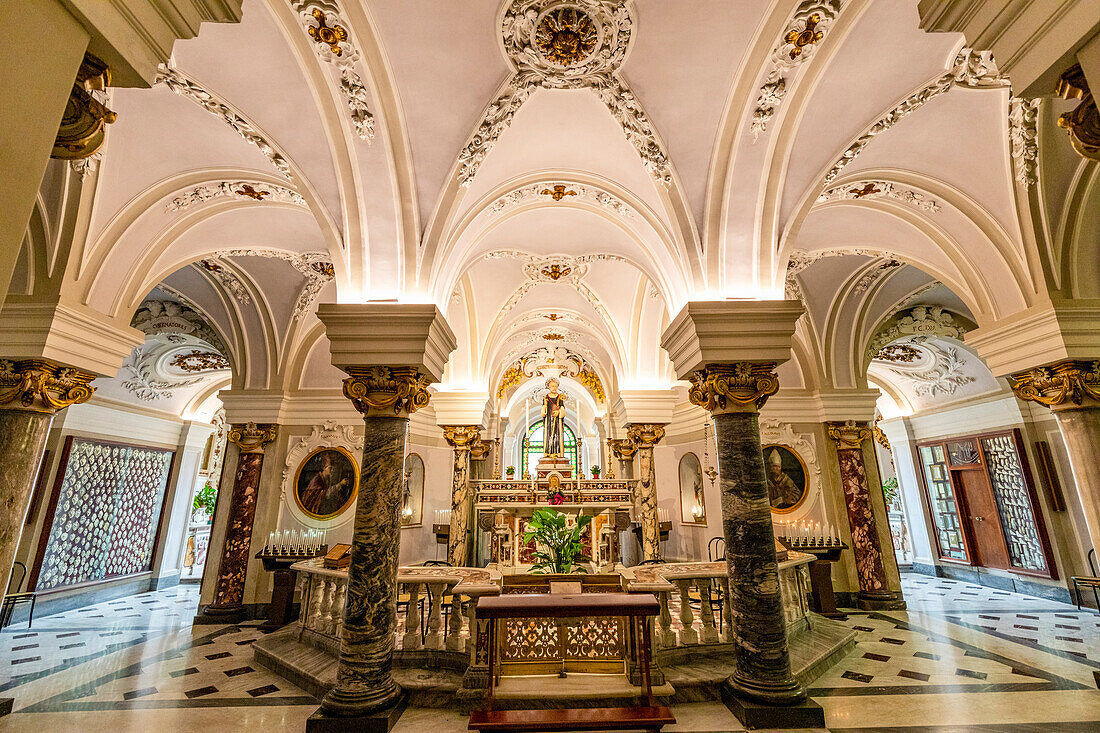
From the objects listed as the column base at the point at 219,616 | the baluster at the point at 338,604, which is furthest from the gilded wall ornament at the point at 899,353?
the column base at the point at 219,616

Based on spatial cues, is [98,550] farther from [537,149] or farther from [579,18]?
[579,18]

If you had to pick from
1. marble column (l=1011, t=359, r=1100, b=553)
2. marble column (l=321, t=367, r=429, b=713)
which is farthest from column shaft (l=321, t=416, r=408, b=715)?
marble column (l=1011, t=359, r=1100, b=553)

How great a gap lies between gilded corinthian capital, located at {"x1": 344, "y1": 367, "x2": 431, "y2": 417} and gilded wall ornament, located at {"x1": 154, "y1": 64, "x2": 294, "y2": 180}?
2090mm

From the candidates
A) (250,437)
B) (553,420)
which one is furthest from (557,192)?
(553,420)

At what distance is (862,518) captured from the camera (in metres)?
8.30

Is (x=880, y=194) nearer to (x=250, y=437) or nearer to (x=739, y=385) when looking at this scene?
(x=739, y=385)

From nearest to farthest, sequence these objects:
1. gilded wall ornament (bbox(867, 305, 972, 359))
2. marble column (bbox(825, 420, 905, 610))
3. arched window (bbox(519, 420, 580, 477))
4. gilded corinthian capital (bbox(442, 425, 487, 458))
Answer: marble column (bbox(825, 420, 905, 610))
gilded wall ornament (bbox(867, 305, 972, 359))
gilded corinthian capital (bbox(442, 425, 487, 458))
arched window (bbox(519, 420, 580, 477))

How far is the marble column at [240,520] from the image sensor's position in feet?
24.9

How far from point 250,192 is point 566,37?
3938 millimetres

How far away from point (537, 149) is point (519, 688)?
4.99 meters

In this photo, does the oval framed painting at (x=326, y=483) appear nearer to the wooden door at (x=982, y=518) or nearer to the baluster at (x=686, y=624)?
the baluster at (x=686, y=624)

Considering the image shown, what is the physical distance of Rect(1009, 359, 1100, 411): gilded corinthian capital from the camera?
188 inches

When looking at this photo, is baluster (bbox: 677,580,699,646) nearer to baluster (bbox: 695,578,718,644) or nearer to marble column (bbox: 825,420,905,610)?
baluster (bbox: 695,578,718,644)

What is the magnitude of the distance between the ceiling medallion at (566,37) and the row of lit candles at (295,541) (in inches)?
299
